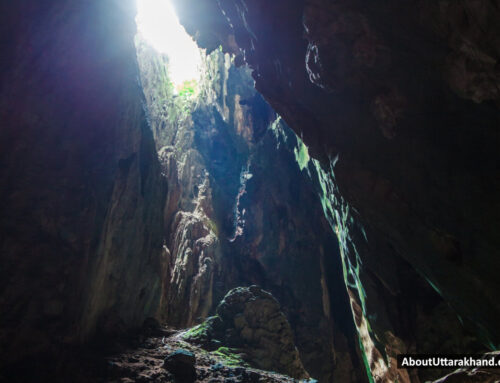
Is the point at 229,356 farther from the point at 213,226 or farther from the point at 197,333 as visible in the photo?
the point at 213,226

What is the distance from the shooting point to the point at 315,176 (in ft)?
53.6

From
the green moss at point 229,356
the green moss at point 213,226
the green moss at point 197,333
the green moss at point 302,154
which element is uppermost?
the green moss at point 302,154

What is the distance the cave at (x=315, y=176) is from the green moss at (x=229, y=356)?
3.3 inches

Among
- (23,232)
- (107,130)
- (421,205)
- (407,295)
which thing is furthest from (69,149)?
(407,295)

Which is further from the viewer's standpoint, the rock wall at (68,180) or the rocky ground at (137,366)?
the rock wall at (68,180)

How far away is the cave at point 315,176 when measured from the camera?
6250 mm

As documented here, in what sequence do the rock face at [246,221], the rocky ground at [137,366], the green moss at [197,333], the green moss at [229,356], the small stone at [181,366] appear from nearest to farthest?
the rocky ground at [137,366] → the small stone at [181,366] → the green moss at [229,356] → the green moss at [197,333] → the rock face at [246,221]

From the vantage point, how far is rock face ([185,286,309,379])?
10.9 m

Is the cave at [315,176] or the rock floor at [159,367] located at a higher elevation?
the cave at [315,176]

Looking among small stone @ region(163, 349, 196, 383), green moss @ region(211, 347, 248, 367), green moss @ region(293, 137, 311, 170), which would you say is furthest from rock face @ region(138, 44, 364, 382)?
small stone @ region(163, 349, 196, 383)

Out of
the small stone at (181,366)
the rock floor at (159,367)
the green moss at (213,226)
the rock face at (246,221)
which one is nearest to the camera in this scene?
the rock floor at (159,367)

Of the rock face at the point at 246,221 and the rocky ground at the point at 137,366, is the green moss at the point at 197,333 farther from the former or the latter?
the rock face at the point at 246,221

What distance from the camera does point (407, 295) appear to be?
12.3 metres

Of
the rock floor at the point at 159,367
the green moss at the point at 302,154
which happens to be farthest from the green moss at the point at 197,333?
the green moss at the point at 302,154
